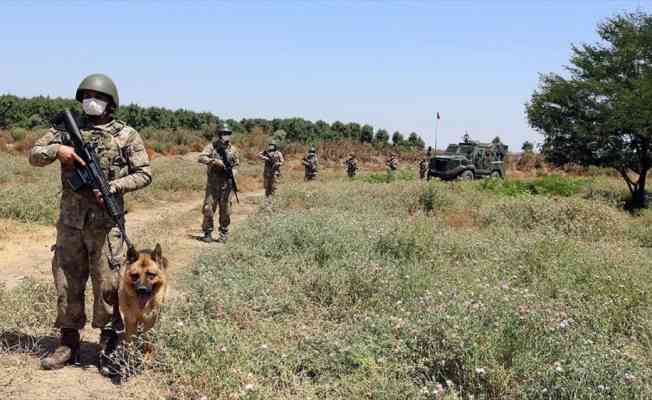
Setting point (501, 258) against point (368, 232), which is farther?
point (368, 232)

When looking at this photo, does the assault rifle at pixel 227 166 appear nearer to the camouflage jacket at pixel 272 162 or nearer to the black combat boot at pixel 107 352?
the camouflage jacket at pixel 272 162

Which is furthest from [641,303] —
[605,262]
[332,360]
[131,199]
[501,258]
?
[131,199]

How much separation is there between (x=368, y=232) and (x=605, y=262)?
2.87 metres

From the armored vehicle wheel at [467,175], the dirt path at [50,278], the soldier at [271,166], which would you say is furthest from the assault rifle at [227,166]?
the armored vehicle wheel at [467,175]

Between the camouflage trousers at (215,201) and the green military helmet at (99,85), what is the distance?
5492 mm

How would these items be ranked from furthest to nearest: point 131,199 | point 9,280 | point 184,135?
point 184,135 < point 131,199 < point 9,280

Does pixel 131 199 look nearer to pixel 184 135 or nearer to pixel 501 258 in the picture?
pixel 501 258

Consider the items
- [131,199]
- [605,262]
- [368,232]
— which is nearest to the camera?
[605,262]

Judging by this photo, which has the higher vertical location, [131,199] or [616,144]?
[616,144]

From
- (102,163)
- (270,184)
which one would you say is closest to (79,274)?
(102,163)

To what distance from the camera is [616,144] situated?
17641mm

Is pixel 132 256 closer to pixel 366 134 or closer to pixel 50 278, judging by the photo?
pixel 50 278

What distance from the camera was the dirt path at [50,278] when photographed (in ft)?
12.0

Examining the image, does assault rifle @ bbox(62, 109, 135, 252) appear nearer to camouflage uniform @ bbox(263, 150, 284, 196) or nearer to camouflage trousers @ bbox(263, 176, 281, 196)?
camouflage uniform @ bbox(263, 150, 284, 196)
